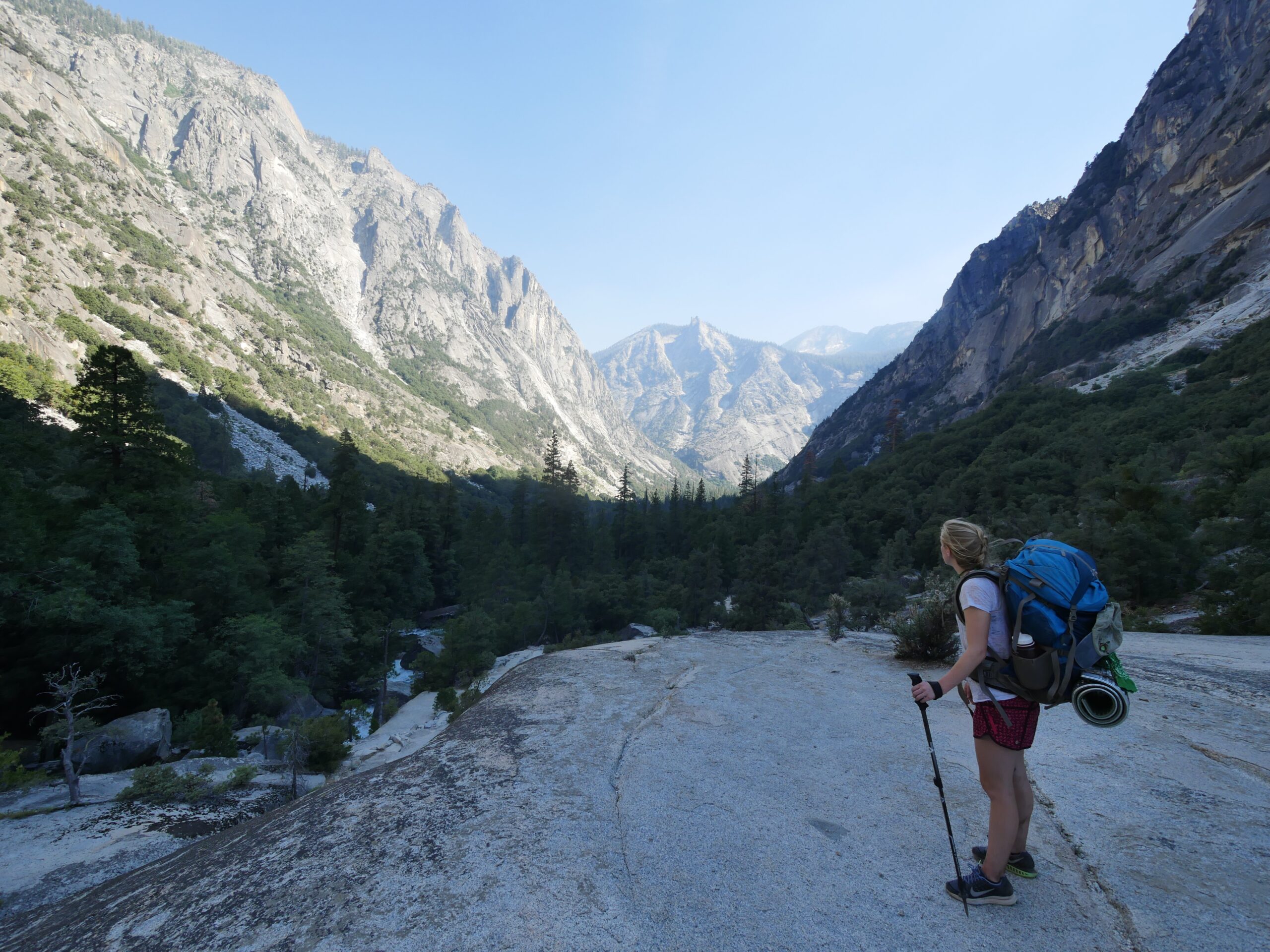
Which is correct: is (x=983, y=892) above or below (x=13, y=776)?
above

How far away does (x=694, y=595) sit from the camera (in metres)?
37.4

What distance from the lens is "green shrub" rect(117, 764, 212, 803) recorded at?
911 centimetres

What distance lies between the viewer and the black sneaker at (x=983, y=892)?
2.92 meters

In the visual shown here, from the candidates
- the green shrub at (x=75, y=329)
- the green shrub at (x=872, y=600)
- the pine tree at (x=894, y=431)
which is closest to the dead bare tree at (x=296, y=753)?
the green shrub at (x=872, y=600)

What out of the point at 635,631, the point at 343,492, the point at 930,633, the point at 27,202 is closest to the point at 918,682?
the point at 930,633

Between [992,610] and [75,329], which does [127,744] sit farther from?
[75,329]

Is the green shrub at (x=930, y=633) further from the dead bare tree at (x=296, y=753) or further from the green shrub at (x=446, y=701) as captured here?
the green shrub at (x=446, y=701)

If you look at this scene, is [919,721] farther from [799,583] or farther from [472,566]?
[472,566]

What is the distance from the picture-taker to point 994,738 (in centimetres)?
300

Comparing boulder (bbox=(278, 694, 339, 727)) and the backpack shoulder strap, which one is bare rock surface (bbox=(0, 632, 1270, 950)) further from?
boulder (bbox=(278, 694, 339, 727))

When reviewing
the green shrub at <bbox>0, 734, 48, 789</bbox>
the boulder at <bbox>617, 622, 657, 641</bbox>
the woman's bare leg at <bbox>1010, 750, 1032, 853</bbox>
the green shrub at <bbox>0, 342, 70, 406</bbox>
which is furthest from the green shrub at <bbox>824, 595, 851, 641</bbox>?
the green shrub at <bbox>0, 342, 70, 406</bbox>

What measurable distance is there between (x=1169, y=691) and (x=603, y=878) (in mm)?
7494

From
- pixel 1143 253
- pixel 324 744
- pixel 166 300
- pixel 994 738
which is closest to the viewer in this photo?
pixel 994 738

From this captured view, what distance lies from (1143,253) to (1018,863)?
336 ft
